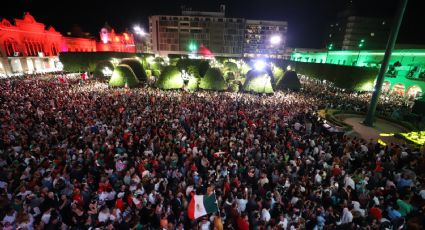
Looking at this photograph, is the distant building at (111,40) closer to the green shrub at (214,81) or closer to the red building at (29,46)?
the red building at (29,46)

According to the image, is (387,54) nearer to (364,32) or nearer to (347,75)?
(347,75)

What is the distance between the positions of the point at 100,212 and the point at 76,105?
13.2 meters

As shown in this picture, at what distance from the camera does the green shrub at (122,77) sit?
27761mm

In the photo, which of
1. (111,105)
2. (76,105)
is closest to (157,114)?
(111,105)

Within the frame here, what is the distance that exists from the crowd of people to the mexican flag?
18 centimetres

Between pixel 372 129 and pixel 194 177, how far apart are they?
49.7 ft

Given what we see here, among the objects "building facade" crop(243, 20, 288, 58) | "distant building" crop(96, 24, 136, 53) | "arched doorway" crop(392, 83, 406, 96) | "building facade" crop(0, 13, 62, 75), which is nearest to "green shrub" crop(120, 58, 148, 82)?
"building facade" crop(0, 13, 62, 75)

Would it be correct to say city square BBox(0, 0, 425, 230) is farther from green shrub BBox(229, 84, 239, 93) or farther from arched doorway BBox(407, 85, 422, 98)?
arched doorway BBox(407, 85, 422, 98)

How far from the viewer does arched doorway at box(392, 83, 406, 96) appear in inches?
1152

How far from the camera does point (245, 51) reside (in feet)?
343

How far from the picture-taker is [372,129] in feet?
56.1

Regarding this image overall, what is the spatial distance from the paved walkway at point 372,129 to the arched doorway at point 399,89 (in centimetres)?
1392

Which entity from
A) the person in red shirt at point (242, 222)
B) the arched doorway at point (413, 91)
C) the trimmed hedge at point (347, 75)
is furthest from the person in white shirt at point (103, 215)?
the arched doorway at point (413, 91)

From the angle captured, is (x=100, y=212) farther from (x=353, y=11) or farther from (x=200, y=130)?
(x=353, y=11)
